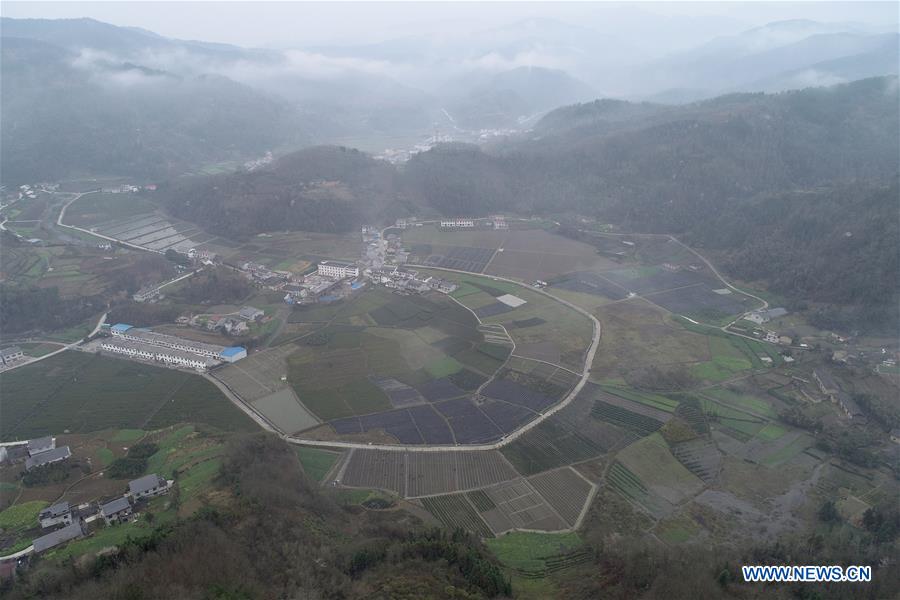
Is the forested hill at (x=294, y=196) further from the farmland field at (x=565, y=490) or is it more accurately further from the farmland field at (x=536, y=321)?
the farmland field at (x=565, y=490)

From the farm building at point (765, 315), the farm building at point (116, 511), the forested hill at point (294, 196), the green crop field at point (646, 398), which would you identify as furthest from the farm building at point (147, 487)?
the forested hill at point (294, 196)

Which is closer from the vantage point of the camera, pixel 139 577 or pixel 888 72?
pixel 139 577

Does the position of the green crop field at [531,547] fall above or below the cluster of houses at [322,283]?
below

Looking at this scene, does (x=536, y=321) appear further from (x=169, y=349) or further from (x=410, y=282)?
(x=169, y=349)

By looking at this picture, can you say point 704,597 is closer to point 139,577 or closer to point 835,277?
point 139,577

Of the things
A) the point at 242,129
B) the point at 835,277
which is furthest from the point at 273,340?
the point at 242,129

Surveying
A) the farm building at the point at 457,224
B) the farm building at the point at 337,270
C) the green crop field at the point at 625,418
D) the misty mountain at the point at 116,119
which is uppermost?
the misty mountain at the point at 116,119
